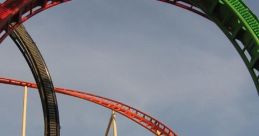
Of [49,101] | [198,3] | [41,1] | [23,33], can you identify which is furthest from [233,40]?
[49,101]

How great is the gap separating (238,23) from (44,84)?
328 inches

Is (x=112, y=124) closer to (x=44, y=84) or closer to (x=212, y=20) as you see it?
(x=44, y=84)

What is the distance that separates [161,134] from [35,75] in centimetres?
684

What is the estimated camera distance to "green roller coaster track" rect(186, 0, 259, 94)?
10.7m

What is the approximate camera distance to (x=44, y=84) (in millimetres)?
16859

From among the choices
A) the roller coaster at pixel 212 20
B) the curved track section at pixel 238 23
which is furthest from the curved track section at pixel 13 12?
the curved track section at pixel 238 23

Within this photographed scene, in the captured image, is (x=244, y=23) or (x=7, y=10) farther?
(x=244, y=23)

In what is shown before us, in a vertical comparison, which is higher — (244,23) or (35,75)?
(35,75)

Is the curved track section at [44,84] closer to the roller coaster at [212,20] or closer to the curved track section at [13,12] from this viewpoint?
the roller coaster at [212,20]

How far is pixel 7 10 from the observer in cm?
942

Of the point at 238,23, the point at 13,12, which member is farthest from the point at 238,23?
the point at 13,12

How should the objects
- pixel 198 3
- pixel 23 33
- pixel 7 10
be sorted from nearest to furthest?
pixel 7 10
pixel 198 3
pixel 23 33

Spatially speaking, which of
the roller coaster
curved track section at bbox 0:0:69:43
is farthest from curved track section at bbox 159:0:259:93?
curved track section at bbox 0:0:69:43

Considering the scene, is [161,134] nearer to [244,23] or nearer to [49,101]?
[49,101]
